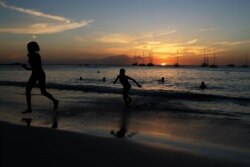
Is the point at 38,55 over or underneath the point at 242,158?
over

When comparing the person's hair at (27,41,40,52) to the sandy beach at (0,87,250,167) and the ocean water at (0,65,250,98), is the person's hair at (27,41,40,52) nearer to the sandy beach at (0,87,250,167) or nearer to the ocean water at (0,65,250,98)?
the sandy beach at (0,87,250,167)

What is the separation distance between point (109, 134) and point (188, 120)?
386 centimetres

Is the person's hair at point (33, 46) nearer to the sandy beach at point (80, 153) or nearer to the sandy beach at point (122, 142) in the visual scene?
the sandy beach at point (122, 142)

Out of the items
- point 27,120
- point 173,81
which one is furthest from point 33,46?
point 173,81

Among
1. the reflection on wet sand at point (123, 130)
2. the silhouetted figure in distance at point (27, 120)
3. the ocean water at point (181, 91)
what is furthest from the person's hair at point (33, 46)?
the ocean water at point (181, 91)

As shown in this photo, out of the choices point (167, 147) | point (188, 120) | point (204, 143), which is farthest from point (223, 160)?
point (188, 120)

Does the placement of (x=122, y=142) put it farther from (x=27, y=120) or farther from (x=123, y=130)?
(x=27, y=120)

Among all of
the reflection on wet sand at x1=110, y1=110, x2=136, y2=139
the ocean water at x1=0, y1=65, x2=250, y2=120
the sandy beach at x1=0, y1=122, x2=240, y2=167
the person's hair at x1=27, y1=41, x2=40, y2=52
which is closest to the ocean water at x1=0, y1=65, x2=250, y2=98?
the ocean water at x1=0, y1=65, x2=250, y2=120

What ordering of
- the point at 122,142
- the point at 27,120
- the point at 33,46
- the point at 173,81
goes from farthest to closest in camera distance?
the point at 173,81, the point at 33,46, the point at 27,120, the point at 122,142

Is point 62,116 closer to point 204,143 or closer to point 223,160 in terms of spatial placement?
point 204,143

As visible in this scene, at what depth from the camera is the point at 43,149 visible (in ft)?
17.7

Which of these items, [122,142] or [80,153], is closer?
[80,153]

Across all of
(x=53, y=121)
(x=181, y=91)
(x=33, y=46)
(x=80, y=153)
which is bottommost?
(x=181, y=91)

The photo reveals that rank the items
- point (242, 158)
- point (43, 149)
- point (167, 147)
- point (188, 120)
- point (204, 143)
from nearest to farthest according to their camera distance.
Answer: point (43, 149) → point (242, 158) → point (167, 147) → point (204, 143) → point (188, 120)
